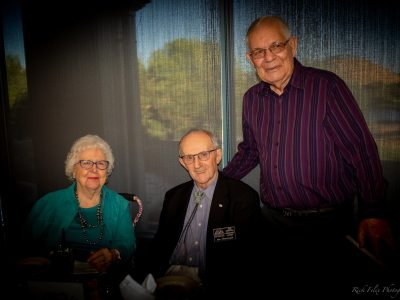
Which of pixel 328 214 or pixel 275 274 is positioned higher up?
pixel 328 214

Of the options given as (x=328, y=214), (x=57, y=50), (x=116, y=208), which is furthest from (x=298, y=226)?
(x=57, y=50)

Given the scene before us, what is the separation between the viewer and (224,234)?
5.75ft

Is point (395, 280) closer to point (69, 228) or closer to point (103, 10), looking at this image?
point (69, 228)

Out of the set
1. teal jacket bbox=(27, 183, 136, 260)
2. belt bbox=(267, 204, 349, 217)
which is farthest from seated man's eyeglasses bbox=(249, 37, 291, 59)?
teal jacket bbox=(27, 183, 136, 260)

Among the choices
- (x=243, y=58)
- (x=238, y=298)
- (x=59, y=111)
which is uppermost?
(x=243, y=58)

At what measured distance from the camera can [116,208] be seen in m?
2.01

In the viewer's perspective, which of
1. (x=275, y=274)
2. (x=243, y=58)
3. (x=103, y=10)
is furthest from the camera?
(x=103, y=10)

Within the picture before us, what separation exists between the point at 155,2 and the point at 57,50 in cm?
104

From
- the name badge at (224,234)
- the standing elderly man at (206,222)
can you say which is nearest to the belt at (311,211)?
the standing elderly man at (206,222)

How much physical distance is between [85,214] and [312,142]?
157 centimetres

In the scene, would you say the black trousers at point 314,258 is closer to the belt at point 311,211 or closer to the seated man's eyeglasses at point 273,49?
the belt at point 311,211

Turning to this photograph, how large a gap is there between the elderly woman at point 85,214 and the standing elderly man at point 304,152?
3.45ft

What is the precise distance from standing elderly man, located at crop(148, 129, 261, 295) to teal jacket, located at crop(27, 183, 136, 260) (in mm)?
251

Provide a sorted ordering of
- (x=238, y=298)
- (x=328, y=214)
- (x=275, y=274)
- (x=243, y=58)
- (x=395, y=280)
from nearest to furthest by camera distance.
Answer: (x=238, y=298) < (x=395, y=280) < (x=328, y=214) < (x=275, y=274) < (x=243, y=58)
